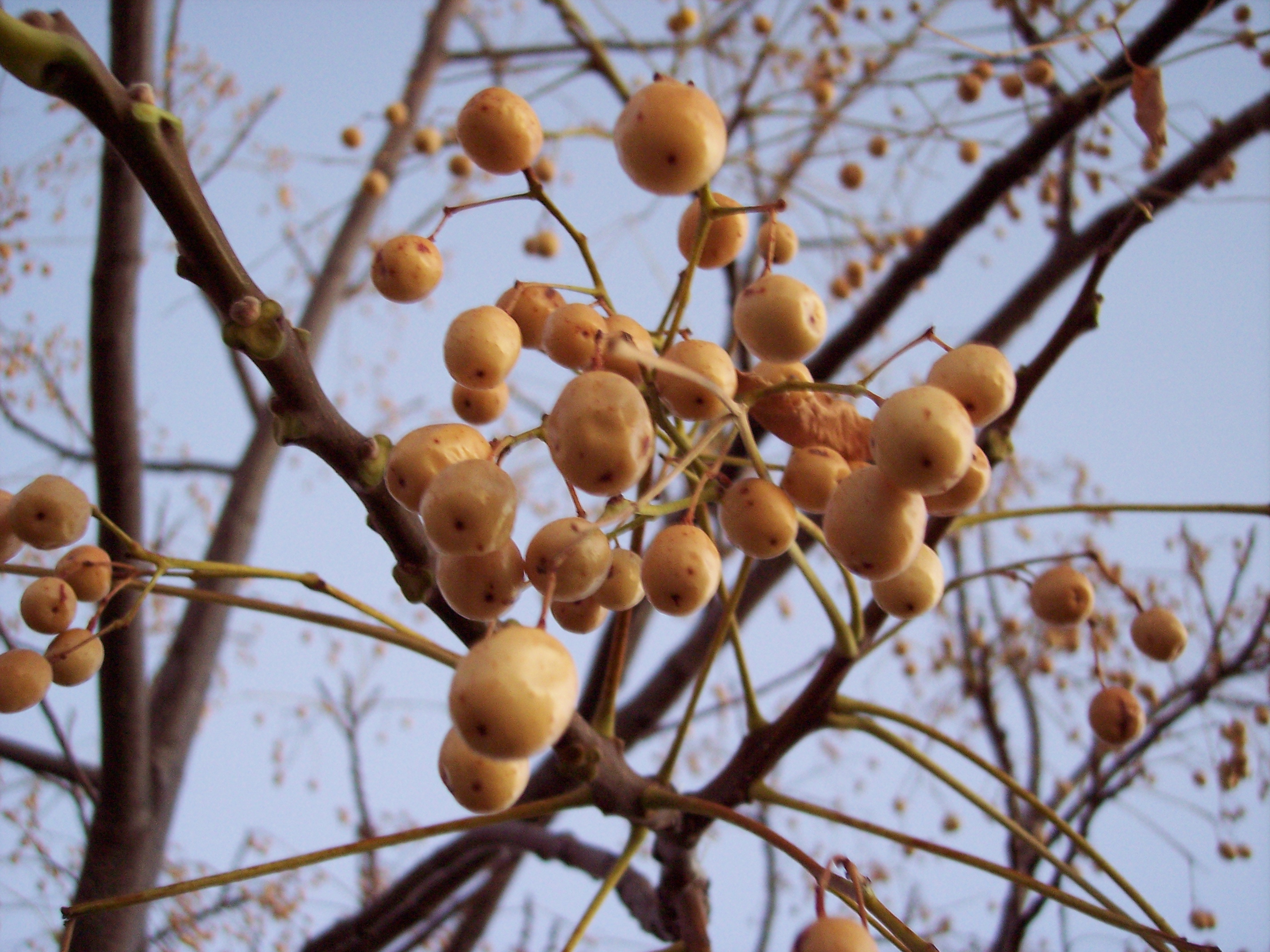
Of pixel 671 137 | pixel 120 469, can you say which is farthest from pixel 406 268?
pixel 120 469

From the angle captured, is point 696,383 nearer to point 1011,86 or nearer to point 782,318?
point 782,318

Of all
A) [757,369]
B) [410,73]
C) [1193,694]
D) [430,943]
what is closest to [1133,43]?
[757,369]

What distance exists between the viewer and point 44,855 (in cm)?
133

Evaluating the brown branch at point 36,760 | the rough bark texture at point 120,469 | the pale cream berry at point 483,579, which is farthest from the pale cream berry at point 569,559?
the brown branch at point 36,760

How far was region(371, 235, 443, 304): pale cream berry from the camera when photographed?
535 millimetres

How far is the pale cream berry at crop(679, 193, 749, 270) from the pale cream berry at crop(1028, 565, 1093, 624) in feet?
1.16

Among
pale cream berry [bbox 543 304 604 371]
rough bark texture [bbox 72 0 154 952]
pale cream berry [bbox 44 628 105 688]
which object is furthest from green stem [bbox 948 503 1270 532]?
rough bark texture [bbox 72 0 154 952]

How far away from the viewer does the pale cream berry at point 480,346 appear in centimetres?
48

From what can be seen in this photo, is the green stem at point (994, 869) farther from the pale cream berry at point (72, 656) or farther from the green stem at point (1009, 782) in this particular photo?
the pale cream berry at point (72, 656)

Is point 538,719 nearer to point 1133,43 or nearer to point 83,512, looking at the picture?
point 83,512

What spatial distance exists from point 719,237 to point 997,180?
2.57 ft

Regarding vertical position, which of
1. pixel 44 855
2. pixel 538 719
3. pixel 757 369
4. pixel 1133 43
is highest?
pixel 1133 43

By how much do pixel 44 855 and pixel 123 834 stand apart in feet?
1.09

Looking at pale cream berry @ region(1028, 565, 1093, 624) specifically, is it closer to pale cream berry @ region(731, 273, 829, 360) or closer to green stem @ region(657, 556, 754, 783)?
green stem @ region(657, 556, 754, 783)
